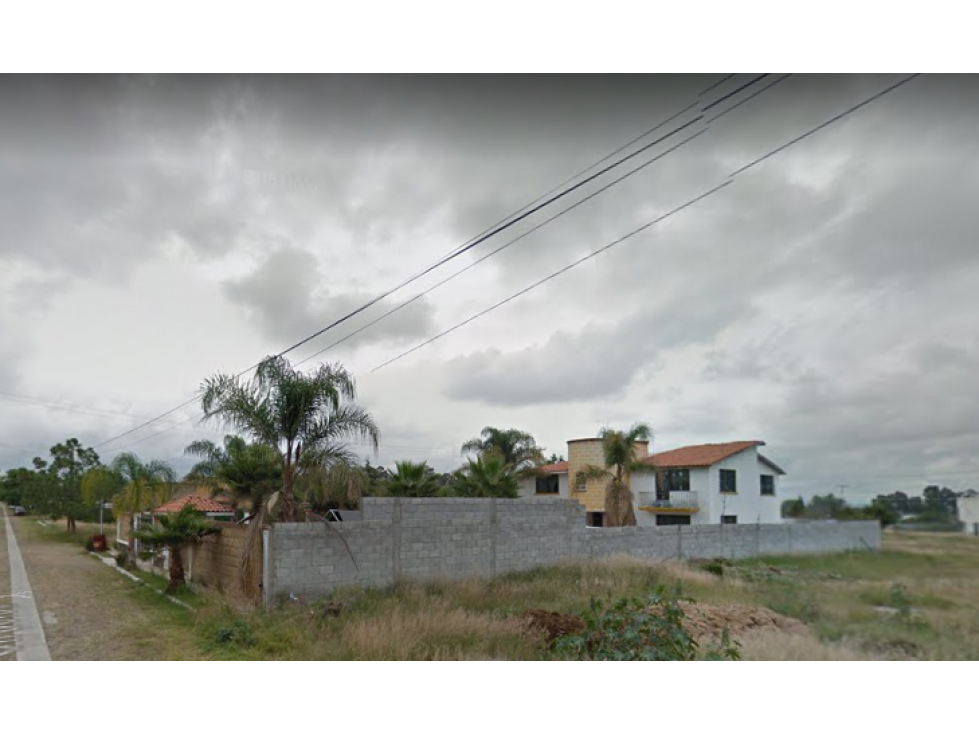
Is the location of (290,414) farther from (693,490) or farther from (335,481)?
(693,490)

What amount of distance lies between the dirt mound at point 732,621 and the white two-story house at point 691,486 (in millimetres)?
1078

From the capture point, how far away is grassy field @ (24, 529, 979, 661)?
3609mm

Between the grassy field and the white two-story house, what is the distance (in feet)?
2.36

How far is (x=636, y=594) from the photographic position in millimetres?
8508

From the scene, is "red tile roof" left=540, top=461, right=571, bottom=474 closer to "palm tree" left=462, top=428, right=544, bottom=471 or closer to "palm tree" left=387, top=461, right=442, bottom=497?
"palm tree" left=462, top=428, right=544, bottom=471

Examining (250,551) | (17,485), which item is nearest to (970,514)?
(250,551)

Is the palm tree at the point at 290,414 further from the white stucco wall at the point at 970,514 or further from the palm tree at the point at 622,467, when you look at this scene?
the palm tree at the point at 622,467

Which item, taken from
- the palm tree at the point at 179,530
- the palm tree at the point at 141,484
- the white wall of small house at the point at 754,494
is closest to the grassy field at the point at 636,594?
the white wall of small house at the point at 754,494

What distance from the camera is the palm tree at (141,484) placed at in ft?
50.5

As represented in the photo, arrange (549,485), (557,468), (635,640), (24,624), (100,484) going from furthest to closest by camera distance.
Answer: (549,485), (557,468), (100,484), (24,624), (635,640)

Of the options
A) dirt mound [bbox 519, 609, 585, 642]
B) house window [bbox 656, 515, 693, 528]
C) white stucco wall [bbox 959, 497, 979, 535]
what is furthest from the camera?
house window [bbox 656, 515, 693, 528]

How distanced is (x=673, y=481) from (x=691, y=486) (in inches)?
80.0

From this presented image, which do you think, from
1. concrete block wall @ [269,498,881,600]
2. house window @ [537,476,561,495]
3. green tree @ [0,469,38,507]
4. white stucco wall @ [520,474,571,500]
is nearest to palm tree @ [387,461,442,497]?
concrete block wall @ [269,498,881,600]
